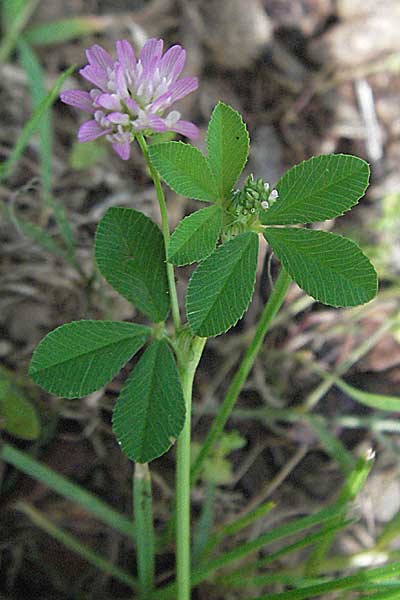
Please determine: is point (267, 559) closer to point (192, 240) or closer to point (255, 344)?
point (255, 344)

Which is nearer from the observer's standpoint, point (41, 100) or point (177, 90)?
point (177, 90)

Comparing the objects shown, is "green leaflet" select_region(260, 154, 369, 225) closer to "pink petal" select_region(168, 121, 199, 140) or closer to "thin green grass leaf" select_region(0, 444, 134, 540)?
"pink petal" select_region(168, 121, 199, 140)

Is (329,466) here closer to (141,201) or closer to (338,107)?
(141,201)

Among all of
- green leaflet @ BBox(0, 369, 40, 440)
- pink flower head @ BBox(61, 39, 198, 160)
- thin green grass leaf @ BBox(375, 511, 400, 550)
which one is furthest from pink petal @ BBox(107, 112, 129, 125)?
thin green grass leaf @ BBox(375, 511, 400, 550)

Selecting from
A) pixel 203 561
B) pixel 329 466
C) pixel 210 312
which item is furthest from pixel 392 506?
pixel 210 312

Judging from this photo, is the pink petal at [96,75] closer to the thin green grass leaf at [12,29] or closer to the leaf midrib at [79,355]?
the leaf midrib at [79,355]

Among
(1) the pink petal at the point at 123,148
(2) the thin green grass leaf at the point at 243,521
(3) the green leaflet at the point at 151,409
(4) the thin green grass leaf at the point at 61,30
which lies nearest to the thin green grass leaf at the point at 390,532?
(2) the thin green grass leaf at the point at 243,521

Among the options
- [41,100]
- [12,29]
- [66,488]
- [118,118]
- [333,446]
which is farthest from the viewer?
[12,29]

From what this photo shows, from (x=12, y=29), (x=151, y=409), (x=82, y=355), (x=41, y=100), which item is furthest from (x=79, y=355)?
(x=12, y=29)
